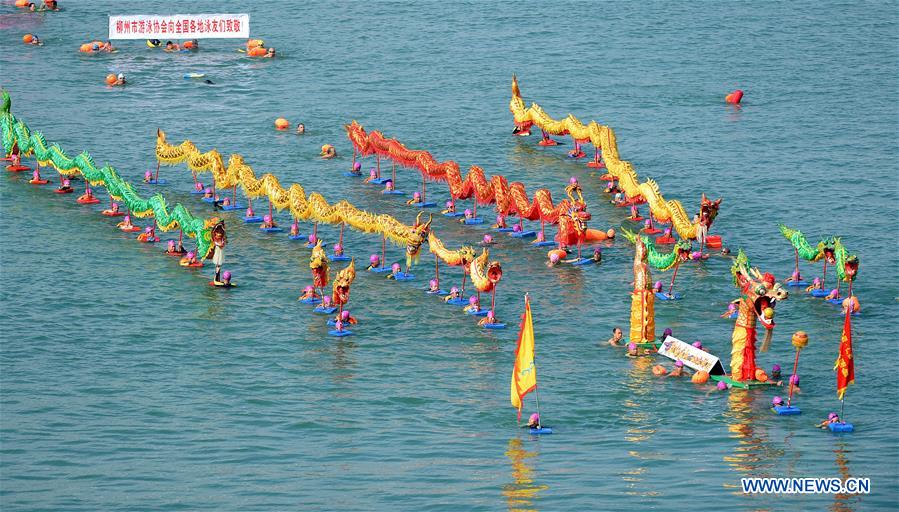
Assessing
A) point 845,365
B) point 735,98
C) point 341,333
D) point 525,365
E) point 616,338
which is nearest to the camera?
point 525,365

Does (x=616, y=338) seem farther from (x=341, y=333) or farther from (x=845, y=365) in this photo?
(x=845, y=365)

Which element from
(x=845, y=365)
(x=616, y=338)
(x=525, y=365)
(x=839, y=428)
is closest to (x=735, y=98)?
(x=616, y=338)

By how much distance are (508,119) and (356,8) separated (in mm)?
37225

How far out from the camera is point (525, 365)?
5494 centimetres

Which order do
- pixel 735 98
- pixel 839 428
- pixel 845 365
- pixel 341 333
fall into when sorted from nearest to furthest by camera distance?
pixel 845 365 → pixel 839 428 → pixel 341 333 → pixel 735 98

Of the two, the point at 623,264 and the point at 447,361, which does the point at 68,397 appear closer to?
the point at 447,361

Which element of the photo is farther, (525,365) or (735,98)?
(735,98)

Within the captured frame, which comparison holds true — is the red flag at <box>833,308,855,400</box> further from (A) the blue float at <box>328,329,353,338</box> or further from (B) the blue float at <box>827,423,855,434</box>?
(A) the blue float at <box>328,329,353,338</box>

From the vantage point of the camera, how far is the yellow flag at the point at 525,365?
54719 mm

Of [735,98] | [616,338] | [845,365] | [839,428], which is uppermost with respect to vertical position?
[735,98]

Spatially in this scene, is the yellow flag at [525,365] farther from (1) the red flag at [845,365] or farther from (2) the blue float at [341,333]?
(2) the blue float at [341,333]

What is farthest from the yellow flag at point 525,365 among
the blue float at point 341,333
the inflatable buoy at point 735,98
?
the inflatable buoy at point 735,98

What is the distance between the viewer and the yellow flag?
54719 mm

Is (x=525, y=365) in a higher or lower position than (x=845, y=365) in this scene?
lower
